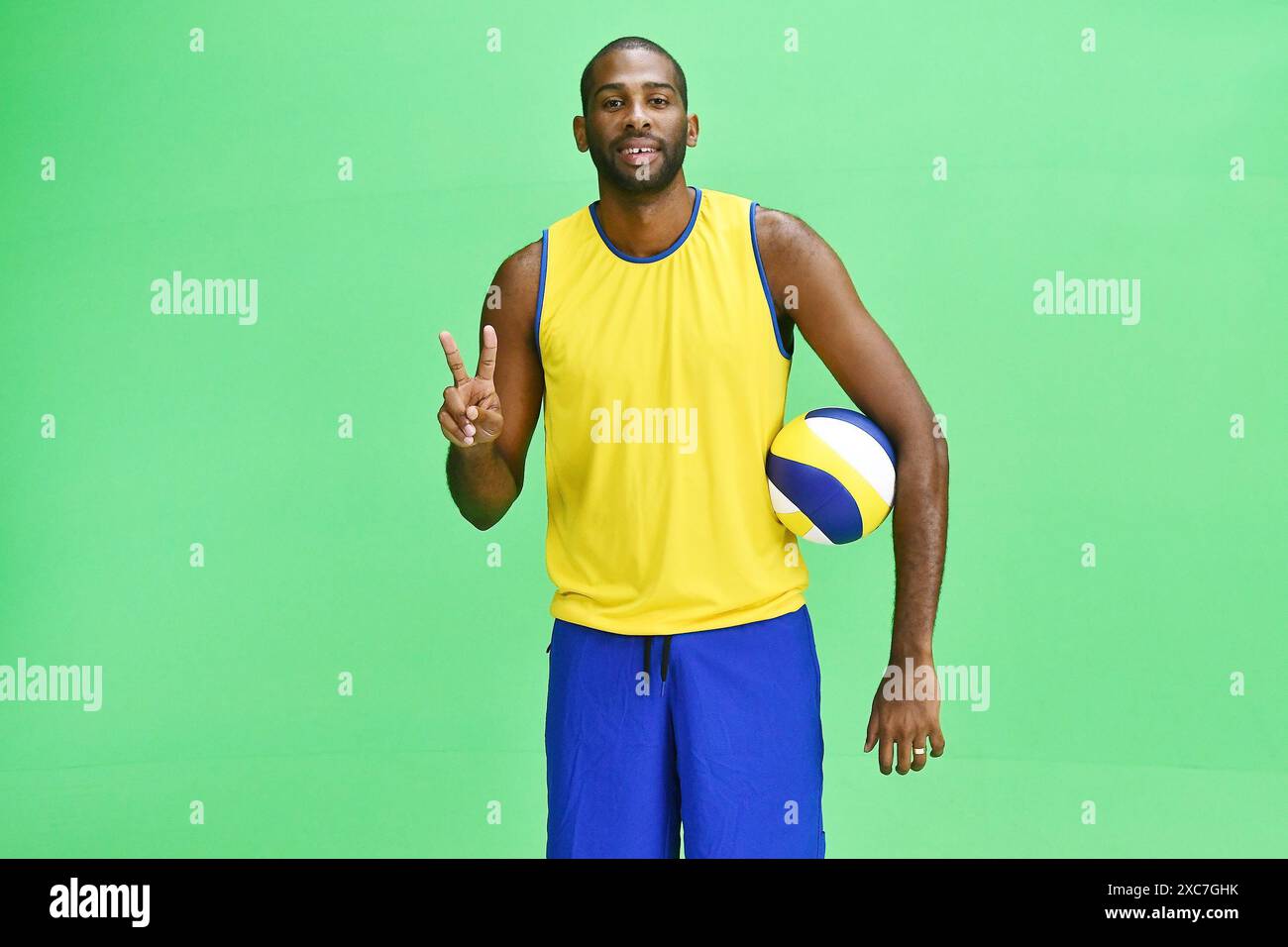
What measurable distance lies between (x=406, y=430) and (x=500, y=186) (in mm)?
656

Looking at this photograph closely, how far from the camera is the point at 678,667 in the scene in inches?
97.7

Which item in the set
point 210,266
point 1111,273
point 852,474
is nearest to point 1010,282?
point 1111,273

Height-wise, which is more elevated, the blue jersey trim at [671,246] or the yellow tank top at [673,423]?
the blue jersey trim at [671,246]

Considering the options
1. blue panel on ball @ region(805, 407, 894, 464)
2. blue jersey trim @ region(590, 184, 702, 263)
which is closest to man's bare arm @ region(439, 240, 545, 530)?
blue jersey trim @ region(590, 184, 702, 263)

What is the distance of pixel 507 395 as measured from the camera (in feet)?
8.64

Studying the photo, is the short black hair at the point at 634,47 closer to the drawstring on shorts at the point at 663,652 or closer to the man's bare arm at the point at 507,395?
the man's bare arm at the point at 507,395

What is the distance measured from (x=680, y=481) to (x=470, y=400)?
0.37m

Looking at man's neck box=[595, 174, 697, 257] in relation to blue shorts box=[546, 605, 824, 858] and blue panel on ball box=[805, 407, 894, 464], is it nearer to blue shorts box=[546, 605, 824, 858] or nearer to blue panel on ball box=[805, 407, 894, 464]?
blue panel on ball box=[805, 407, 894, 464]

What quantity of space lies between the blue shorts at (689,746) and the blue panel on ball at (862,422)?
1.10 feet

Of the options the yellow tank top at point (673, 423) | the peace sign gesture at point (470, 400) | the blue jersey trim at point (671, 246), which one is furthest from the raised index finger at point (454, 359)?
the blue jersey trim at point (671, 246)

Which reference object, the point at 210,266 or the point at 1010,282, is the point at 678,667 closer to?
the point at 1010,282

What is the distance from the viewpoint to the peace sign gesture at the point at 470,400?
8.01 ft

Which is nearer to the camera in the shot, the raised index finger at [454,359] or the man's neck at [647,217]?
the raised index finger at [454,359]

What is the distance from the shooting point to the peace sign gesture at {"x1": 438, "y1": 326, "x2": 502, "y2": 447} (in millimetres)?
2441
